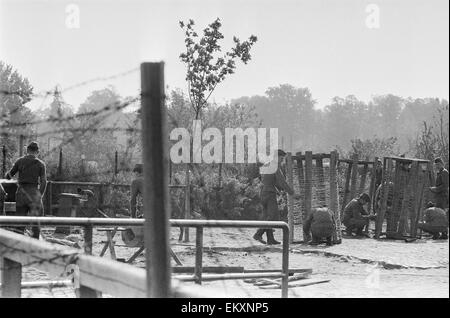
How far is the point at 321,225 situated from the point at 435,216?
3.50 meters

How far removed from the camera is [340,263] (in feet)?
39.9

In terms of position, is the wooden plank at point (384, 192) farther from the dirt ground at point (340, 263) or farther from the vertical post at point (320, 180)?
the vertical post at point (320, 180)

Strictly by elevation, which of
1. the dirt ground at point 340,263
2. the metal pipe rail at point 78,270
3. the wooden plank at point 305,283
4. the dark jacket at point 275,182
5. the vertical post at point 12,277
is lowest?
the dirt ground at point 340,263

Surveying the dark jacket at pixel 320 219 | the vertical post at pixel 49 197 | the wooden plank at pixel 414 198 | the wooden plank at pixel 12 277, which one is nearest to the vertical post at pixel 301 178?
the dark jacket at pixel 320 219

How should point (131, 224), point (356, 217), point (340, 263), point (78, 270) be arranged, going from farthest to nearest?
1. point (356, 217)
2. point (340, 263)
3. point (131, 224)
4. point (78, 270)

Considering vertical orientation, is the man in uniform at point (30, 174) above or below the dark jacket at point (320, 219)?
above

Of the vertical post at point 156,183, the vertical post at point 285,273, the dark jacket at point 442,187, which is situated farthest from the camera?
the vertical post at point 285,273

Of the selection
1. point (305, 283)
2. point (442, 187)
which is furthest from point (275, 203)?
point (305, 283)

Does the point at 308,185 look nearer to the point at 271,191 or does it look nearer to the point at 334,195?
the point at 334,195

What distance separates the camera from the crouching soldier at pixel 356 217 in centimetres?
1698

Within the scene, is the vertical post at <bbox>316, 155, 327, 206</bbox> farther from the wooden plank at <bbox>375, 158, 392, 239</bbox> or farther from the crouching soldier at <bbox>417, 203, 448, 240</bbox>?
the crouching soldier at <bbox>417, 203, 448, 240</bbox>

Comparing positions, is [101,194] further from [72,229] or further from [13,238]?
[13,238]

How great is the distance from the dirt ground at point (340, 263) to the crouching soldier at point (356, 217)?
65cm

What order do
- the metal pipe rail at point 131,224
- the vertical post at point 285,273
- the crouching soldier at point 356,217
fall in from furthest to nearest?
1. the crouching soldier at point 356,217
2. the vertical post at point 285,273
3. the metal pipe rail at point 131,224
